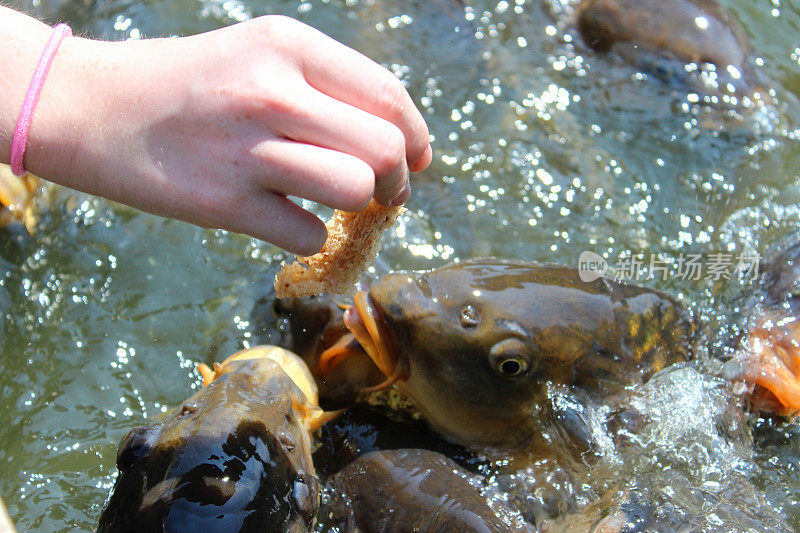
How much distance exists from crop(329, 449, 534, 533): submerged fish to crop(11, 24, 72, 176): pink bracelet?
162 centimetres

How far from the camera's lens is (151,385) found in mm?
3236

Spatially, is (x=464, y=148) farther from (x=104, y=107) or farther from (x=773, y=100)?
(x=104, y=107)

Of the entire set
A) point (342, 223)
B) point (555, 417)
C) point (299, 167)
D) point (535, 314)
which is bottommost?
point (555, 417)

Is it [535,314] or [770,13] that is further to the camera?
[770,13]

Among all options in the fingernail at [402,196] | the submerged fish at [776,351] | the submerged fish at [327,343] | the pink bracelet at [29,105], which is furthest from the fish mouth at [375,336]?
the submerged fish at [776,351]

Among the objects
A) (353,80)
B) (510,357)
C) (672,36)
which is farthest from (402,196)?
(672,36)

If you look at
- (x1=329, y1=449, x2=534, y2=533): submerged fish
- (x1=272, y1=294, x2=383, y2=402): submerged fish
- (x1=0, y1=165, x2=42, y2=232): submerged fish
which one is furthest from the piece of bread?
(x1=0, y1=165, x2=42, y2=232): submerged fish

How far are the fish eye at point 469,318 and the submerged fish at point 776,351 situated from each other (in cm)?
134

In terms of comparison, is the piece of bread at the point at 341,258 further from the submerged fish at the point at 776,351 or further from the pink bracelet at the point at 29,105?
the submerged fish at the point at 776,351

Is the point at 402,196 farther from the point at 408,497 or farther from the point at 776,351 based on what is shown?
the point at 776,351

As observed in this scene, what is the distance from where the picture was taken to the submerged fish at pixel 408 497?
8.32 ft

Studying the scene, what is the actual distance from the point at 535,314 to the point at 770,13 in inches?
171

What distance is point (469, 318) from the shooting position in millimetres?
2756

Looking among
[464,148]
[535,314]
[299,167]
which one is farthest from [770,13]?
[299,167]
